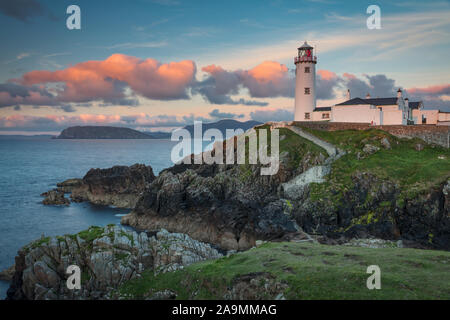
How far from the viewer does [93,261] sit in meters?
28.7

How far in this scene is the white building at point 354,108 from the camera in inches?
2549

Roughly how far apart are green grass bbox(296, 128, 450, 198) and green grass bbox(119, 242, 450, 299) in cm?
2005

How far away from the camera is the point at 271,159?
182 feet

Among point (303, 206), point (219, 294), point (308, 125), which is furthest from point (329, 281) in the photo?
point (308, 125)

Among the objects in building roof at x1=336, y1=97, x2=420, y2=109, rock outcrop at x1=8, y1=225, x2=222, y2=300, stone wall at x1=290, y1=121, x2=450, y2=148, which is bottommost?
rock outcrop at x1=8, y1=225, x2=222, y2=300

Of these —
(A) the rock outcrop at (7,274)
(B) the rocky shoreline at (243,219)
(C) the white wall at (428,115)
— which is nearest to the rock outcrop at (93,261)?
(B) the rocky shoreline at (243,219)

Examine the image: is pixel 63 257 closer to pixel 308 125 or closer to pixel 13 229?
pixel 13 229

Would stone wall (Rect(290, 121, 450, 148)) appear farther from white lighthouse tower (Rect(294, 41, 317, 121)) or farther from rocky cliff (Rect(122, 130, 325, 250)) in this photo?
rocky cliff (Rect(122, 130, 325, 250))

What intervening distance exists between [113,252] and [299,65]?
54767mm

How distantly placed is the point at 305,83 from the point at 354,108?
11131 millimetres

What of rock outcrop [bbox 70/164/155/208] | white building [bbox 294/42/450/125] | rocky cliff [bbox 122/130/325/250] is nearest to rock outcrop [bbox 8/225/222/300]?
rocky cliff [bbox 122/130/325/250]

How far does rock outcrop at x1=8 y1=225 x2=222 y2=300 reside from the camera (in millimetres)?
27375

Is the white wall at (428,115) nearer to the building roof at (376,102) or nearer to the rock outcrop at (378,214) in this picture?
the building roof at (376,102)
